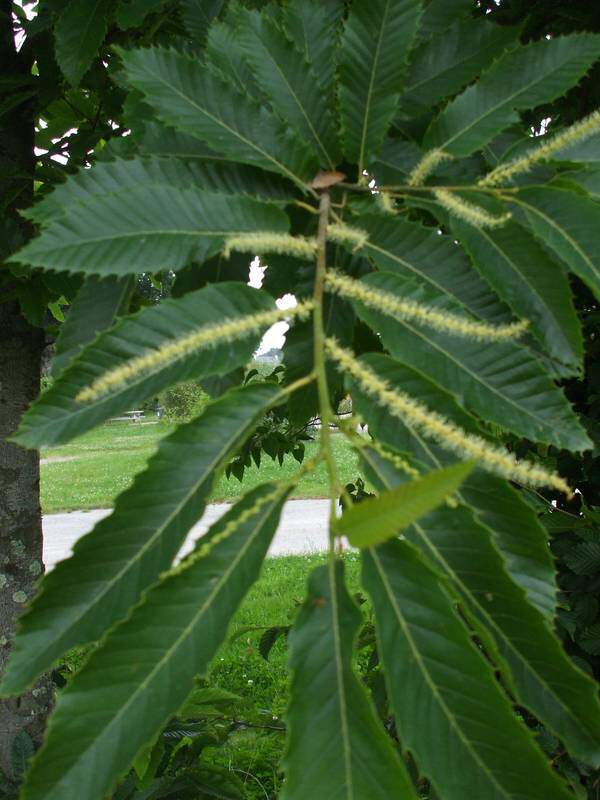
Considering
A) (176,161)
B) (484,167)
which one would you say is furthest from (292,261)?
(484,167)

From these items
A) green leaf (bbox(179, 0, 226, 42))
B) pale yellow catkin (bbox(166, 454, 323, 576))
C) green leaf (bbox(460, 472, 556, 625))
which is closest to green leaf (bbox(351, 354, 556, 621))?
green leaf (bbox(460, 472, 556, 625))

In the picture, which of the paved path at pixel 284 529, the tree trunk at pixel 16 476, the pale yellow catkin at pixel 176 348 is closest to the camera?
the pale yellow catkin at pixel 176 348

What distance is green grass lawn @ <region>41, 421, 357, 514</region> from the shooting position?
973cm

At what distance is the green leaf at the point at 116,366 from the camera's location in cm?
71

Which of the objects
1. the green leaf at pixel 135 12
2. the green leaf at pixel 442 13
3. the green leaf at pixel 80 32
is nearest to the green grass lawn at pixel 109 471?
the green leaf at pixel 80 32

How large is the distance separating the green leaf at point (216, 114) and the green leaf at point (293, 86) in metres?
0.05

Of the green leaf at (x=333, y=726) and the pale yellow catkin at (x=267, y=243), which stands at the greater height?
the pale yellow catkin at (x=267, y=243)

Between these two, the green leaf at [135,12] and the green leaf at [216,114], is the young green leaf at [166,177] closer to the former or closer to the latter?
the green leaf at [216,114]

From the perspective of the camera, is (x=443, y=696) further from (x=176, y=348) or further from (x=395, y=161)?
(x=395, y=161)

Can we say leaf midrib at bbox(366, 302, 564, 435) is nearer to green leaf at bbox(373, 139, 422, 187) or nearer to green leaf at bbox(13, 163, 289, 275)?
green leaf at bbox(13, 163, 289, 275)

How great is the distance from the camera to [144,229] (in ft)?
2.67

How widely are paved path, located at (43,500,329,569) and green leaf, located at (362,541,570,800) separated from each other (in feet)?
22.5

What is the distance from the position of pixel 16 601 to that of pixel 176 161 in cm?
199

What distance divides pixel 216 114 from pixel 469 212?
0.37 meters
